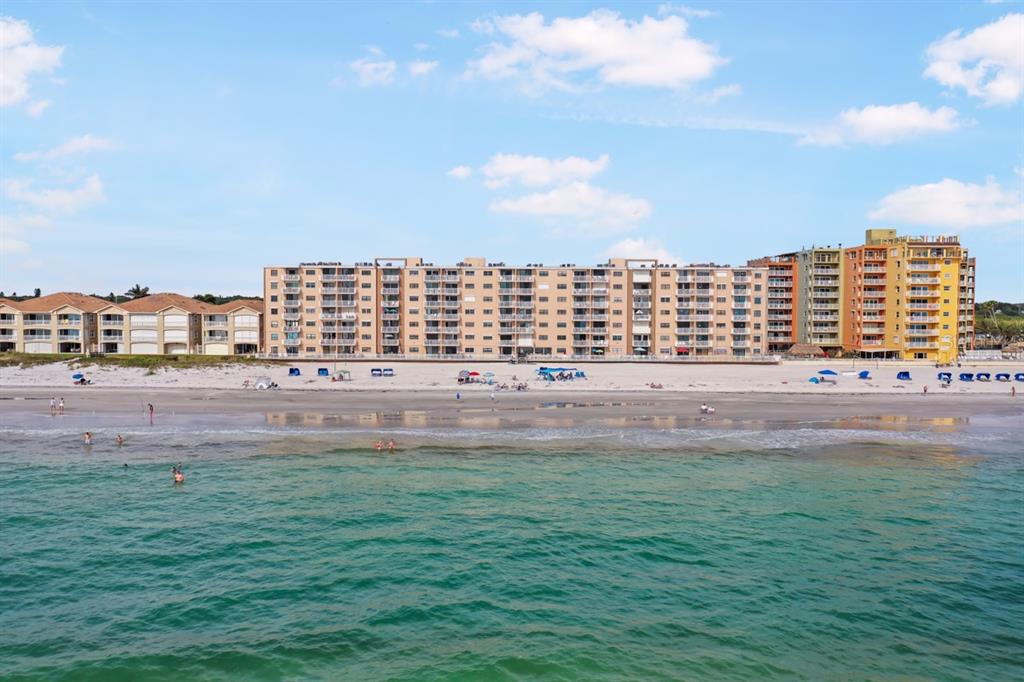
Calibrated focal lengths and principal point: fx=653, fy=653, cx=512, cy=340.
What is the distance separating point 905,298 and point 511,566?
125m

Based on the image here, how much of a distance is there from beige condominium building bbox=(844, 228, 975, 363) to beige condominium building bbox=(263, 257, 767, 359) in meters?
24.1

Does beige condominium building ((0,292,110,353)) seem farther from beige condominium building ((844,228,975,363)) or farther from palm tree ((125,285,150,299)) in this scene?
beige condominium building ((844,228,975,363))

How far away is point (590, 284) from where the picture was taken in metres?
118

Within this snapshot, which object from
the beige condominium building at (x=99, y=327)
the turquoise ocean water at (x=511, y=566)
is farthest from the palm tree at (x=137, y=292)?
the turquoise ocean water at (x=511, y=566)

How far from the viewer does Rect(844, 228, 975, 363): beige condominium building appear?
124062 mm

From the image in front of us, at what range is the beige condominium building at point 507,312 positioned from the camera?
118250 millimetres

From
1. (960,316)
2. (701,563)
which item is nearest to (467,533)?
(701,563)

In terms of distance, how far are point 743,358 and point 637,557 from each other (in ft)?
302

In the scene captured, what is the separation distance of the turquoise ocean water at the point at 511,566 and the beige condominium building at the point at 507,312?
7274 cm

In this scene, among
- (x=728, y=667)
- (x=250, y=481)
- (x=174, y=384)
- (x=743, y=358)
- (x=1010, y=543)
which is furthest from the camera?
(x=743, y=358)

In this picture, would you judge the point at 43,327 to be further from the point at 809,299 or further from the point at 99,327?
the point at 809,299

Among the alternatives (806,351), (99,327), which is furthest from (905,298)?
(99,327)

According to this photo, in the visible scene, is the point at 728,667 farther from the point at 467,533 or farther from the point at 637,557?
the point at 467,533

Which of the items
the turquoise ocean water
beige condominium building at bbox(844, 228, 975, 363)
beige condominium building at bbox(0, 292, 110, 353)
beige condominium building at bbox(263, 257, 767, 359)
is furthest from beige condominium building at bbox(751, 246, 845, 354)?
beige condominium building at bbox(0, 292, 110, 353)
